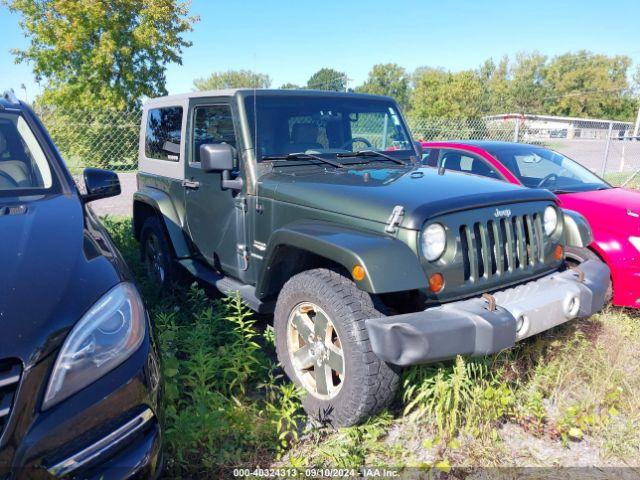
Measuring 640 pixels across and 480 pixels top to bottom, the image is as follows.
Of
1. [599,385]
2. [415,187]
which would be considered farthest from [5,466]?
[599,385]

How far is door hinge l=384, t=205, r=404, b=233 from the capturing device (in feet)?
8.23

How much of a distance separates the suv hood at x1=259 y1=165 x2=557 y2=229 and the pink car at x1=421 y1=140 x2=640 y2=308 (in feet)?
2.73

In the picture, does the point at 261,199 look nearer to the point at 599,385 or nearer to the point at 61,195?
the point at 61,195

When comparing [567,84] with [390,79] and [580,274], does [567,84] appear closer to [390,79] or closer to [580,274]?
[390,79]

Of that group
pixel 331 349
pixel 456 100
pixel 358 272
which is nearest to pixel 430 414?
pixel 331 349

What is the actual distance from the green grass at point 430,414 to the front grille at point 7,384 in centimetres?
74

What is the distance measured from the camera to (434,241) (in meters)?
2.51

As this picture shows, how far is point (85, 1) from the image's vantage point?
598 inches

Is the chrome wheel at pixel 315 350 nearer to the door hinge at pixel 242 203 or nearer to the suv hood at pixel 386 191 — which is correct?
the suv hood at pixel 386 191

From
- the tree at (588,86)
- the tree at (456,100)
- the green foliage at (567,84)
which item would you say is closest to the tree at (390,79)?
the green foliage at (567,84)

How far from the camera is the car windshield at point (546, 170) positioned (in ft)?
16.4

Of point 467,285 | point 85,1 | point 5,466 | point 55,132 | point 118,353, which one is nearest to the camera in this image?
point 5,466

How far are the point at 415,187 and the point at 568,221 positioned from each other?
1.17 metres

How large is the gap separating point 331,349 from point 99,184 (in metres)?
1.81
